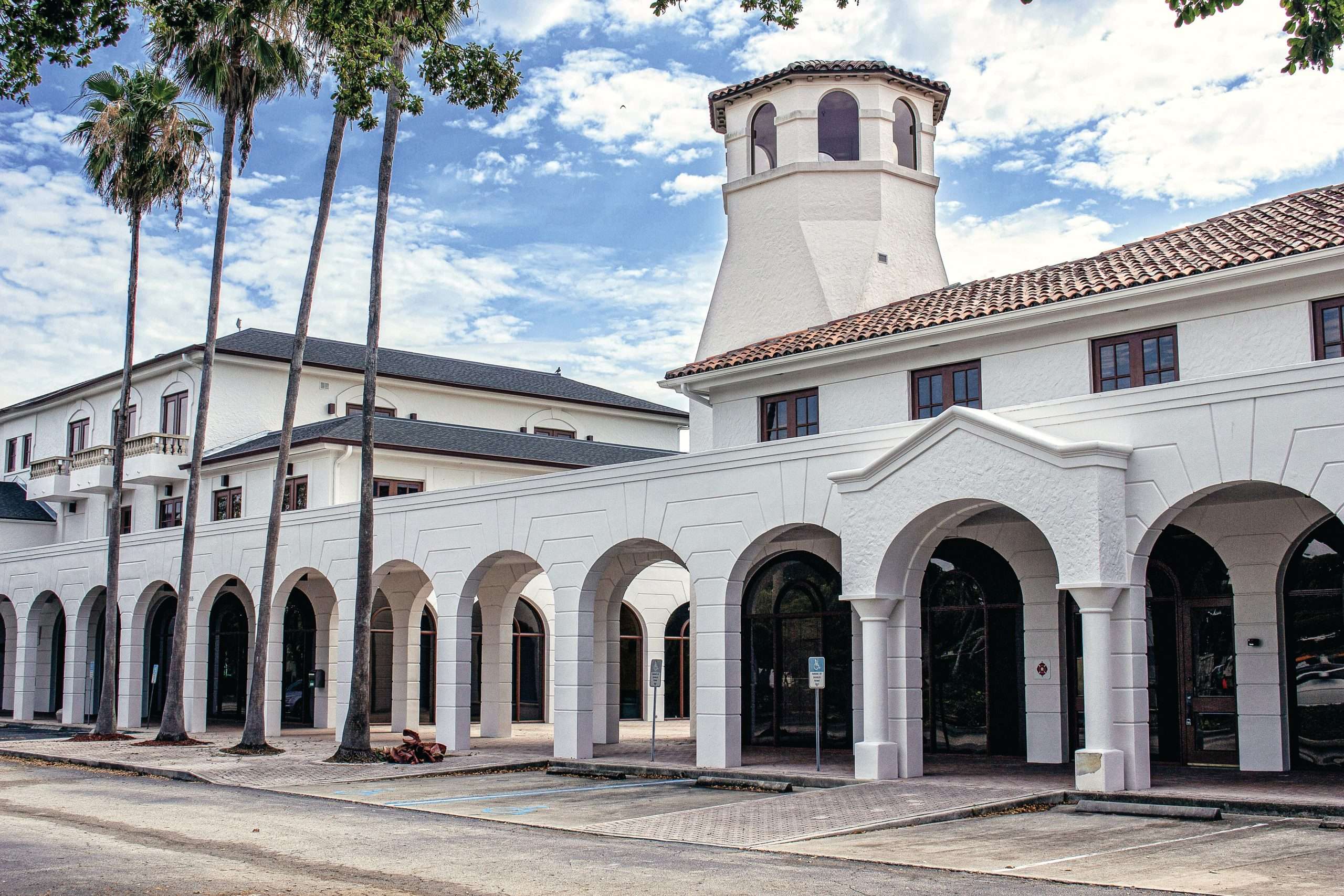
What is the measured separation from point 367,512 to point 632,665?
14.3 metres

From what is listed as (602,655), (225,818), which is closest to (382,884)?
(225,818)

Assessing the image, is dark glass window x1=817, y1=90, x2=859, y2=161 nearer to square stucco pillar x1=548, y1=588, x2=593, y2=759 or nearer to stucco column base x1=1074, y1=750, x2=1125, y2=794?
square stucco pillar x1=548, y1=588, x2=593, y2=759

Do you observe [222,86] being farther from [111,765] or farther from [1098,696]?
[1098,696]

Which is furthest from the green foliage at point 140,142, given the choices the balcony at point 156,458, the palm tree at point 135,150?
the balcony at point 156,458

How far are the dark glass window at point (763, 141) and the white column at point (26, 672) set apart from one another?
22.5m

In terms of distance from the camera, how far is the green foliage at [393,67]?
10695 mm

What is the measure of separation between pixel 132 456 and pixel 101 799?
22.3 m

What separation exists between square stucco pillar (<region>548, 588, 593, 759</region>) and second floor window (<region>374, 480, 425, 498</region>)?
11.7 meters

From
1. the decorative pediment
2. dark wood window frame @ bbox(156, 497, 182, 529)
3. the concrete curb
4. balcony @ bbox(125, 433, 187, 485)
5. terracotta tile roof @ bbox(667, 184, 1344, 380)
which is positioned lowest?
the concrete curb

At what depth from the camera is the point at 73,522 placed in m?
43.7

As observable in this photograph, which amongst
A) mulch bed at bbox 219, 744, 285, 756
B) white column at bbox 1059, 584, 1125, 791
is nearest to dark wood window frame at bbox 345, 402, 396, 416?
mulch bed at bbox 219, 744, 285, 756

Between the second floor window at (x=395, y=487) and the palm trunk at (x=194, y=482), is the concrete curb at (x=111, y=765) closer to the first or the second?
the palm trunk at (x=194, y=482)

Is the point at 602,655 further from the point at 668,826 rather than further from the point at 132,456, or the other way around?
the point at 132,456

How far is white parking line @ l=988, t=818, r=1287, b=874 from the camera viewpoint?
11.8 m
